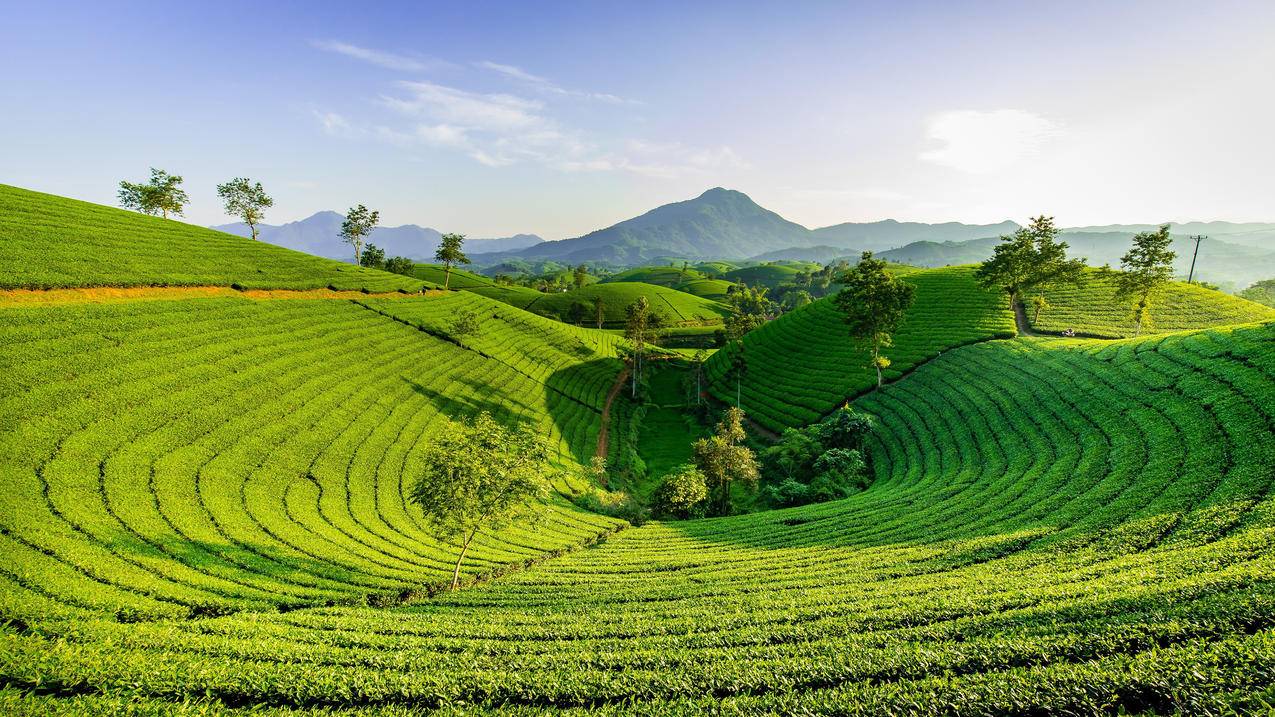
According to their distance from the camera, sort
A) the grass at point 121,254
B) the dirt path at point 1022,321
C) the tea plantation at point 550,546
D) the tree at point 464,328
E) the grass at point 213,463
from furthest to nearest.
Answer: the tree at point 464,328 < the dirt path at point 1022,321 < the grass at point 121,254 < the grass at point 213,463 < the tea plantation at point 550,546

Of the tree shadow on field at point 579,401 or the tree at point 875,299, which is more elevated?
the tree at point 875,299

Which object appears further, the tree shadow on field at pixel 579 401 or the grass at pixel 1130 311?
the grass at pixel 1130 311

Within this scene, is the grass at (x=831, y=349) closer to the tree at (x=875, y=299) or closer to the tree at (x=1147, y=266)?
the tree at (x=875, y=299)

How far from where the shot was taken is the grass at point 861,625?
10305 mm

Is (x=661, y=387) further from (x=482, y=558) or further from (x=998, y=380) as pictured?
(x=482, y=558)

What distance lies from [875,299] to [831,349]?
83.1 feet

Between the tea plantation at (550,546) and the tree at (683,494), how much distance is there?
2.59m

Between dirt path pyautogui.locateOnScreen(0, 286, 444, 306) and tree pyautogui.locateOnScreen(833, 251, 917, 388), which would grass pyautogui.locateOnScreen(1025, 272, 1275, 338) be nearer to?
tree pyautogui.locateOnScreen(833, 251, 917, 388)

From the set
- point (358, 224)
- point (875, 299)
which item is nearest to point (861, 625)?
point (875, 299)

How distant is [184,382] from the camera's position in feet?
115

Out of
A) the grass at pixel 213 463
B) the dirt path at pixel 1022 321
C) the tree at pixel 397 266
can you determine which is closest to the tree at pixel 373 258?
the tree at pixel 397 266

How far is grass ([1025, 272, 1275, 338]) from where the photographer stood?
6762cm

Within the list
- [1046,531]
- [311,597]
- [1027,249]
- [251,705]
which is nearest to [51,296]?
[311,597]

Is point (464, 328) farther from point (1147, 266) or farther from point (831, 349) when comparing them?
point (1147, 266)
